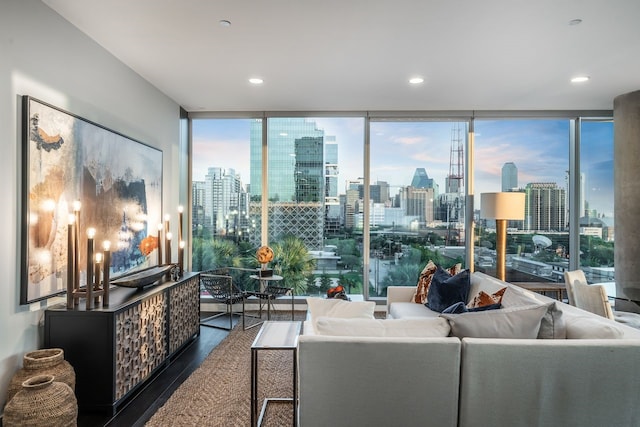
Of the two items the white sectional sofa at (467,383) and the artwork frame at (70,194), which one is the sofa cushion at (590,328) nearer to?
the white sectional sofa at (467,383)

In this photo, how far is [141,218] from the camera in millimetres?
4023

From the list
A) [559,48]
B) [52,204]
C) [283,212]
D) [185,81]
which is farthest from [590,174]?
[52,204]

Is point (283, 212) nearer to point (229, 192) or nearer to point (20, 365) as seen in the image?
point (229, 192)

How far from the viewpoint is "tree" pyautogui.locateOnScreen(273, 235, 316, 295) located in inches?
213

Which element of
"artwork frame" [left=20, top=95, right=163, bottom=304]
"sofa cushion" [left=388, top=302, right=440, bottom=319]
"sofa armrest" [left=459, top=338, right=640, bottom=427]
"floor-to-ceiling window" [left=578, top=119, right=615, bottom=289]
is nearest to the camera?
"sofa armrest" [left=459, top=338, right=640, bottom=427]

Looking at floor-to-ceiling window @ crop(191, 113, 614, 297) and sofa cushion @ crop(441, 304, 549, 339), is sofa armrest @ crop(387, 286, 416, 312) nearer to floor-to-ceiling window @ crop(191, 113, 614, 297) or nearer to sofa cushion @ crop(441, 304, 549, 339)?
floor-to-ceiling window @ crop(191, 113, 614, 297)

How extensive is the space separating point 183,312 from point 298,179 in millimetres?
2439

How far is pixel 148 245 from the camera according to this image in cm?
415

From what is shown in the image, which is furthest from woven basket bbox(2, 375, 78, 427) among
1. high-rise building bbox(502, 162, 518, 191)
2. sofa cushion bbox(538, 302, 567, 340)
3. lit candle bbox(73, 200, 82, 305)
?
high-rise building bbox(502, 162, 518, 191)

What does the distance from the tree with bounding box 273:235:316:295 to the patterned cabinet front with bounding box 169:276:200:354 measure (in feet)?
4.56

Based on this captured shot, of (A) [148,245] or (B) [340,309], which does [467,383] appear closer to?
(B) [340,309]

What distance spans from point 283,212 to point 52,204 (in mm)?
3098

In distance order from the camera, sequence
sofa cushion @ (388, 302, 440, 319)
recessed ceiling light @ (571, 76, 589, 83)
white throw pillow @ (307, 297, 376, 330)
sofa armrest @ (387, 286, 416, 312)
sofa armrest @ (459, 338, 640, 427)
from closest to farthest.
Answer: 1. sofa armrest @ (459, 338, 640, 427)
2. white throw pillow @ (307, 297, 376, 330)
3. sofa cushion @ (388, 302, 440, 319)
4. recessed ceiling light @ (571, 76, 589, 83)
5. sofa armrest @ (387, 286, 416, 312)

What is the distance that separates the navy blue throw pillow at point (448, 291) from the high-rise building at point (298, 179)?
204 centimetres
